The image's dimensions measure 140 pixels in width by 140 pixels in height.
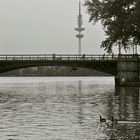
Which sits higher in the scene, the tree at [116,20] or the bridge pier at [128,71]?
the tree at [116,20]

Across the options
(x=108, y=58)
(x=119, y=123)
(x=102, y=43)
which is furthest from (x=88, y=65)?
(x=119, y=123)

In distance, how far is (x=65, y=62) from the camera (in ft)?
325

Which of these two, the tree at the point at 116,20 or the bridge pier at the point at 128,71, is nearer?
the tree at the point at 116,20

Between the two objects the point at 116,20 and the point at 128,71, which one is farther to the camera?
the point at 128,71

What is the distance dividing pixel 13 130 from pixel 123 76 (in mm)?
65947

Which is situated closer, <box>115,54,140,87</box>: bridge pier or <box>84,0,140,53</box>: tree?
<box>84,0,140,53</box>: tree

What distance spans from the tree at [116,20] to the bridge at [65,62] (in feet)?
34.4

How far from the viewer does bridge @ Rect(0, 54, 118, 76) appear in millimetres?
98688

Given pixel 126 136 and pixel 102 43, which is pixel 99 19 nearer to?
pixel 102 43

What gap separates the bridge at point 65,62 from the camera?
98.7m

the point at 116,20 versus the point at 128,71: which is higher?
the point at 116,20

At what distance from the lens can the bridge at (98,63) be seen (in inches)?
3792

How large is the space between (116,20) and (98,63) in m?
17.0

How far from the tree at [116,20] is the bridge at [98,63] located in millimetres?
8438
